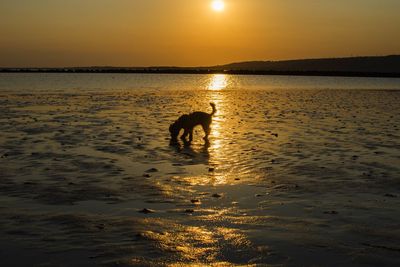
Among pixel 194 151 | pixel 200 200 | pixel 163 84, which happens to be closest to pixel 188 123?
pixel 194 151

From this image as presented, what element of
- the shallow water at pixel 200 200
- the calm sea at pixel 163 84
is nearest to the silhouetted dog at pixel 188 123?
the shallow water at pixel 200 200

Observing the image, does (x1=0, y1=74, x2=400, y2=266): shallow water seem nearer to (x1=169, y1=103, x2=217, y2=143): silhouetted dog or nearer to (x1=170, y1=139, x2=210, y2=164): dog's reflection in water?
(x1=170, y1=139, x2=210, y2=164): dog's reflection in water

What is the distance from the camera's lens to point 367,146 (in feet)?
52.4

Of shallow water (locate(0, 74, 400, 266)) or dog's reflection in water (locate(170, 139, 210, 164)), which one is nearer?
shallow water (locate(0, 74, 400, 266))

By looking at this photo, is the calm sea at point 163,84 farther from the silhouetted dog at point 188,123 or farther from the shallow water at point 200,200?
the shallow water at point 200,200

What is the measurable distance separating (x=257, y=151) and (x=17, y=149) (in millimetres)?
7234

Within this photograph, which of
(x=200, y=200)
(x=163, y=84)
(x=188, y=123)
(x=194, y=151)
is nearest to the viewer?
(x=200, y=200)

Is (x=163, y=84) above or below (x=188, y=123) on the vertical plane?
below

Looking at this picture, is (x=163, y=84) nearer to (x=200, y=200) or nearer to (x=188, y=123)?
(x=188, y=123)

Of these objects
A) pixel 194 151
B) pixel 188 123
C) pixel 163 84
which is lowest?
pixel 163 84

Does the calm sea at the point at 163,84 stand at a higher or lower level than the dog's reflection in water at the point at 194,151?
lower

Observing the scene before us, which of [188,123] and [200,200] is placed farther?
[188,123]

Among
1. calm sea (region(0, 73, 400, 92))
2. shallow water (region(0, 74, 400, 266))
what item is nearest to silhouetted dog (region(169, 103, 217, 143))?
shallow water (region(0, 74, 400, 266))

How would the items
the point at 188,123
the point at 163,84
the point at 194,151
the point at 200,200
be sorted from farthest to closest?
the point at 163,84 → the point at 188,123 → the point at 194,151 → the point at 200,200
